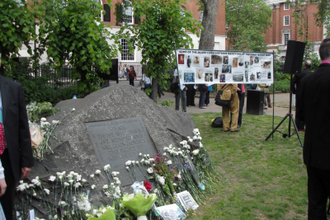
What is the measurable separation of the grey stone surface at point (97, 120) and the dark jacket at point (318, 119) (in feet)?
7.52

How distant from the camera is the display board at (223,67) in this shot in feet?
25.1

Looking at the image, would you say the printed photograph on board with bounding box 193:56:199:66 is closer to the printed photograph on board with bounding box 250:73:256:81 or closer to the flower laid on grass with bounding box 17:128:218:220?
the printed photograph on board with bounding box 250:73:256:81

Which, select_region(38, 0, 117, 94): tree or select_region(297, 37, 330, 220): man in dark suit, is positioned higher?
select_region(38, 0, 117, 94): tree

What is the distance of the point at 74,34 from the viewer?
769cm

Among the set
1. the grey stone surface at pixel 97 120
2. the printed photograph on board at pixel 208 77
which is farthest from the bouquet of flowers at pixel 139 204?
the printed photograph on board at pixel 208 77

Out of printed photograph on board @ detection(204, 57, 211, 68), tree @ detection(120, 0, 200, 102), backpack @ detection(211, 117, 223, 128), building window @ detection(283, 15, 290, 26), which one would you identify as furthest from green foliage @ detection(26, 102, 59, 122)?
building window @ detection(283, 15, 290, 26)

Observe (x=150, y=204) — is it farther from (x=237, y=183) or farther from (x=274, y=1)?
(x=274, y=1)

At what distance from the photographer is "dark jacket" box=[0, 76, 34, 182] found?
284cm

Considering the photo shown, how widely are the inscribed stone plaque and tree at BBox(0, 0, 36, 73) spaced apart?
3.55 metres

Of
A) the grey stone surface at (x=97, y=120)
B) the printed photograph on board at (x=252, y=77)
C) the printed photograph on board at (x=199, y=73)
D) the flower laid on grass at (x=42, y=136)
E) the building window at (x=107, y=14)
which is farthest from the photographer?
the building window at (x=107, y=14)

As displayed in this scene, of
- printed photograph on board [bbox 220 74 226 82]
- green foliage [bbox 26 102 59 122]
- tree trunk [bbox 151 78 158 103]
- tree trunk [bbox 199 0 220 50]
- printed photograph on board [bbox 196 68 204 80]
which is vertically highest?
tree trunk [bbox 199 0 220 50]

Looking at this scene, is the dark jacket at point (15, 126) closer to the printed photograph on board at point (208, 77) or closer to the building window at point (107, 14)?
the printed photograph on board at point (208, 77)

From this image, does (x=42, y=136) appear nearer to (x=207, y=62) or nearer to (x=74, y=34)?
(x=74, y=34)

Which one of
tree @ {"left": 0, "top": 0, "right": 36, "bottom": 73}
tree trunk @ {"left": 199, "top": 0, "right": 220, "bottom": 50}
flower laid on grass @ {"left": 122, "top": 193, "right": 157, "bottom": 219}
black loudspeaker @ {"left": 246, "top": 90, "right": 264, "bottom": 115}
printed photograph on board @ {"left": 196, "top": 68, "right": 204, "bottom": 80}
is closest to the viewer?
flower laid on grass @ {"left": 122, "top": 193, "right": 157, "bottom": 219}
